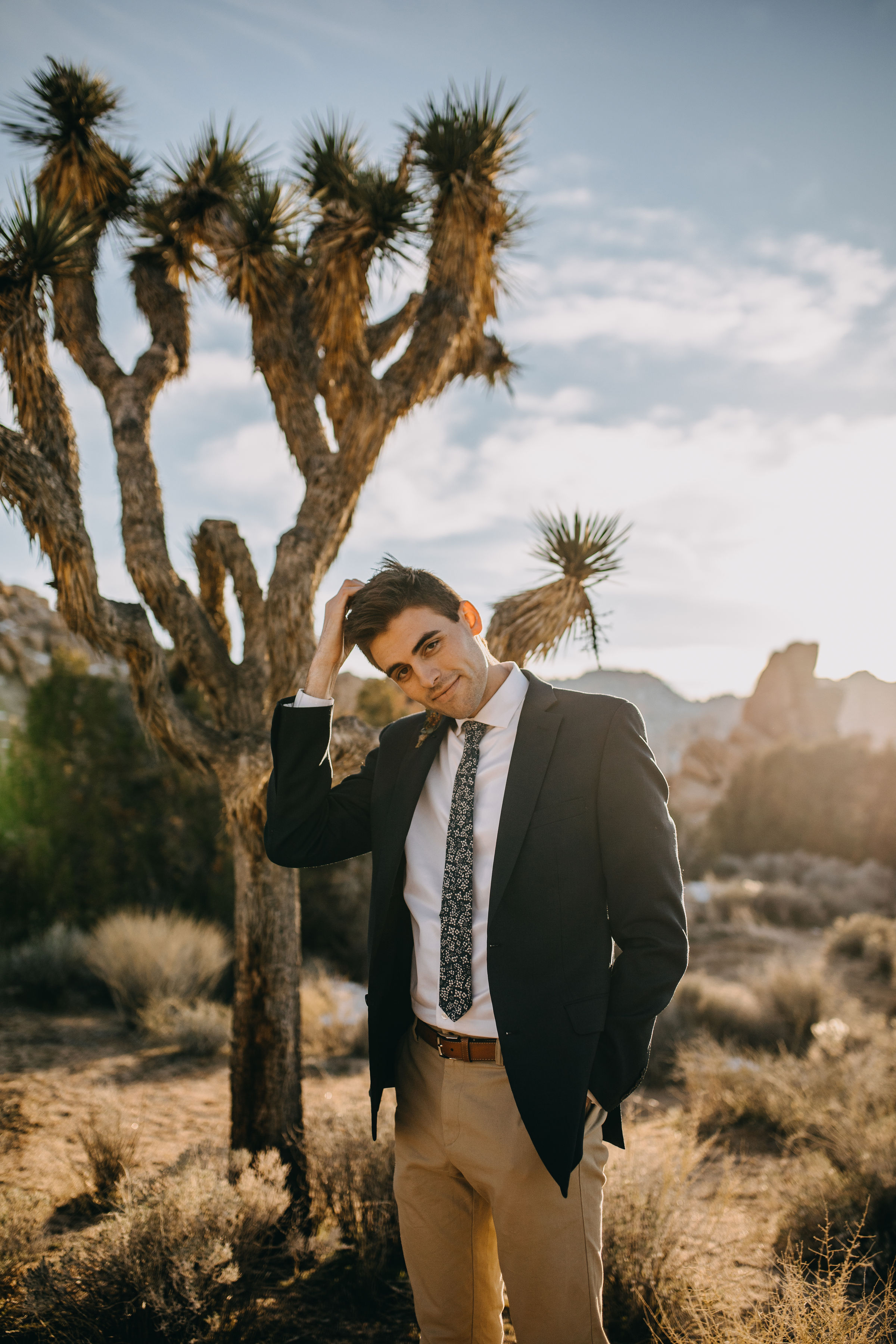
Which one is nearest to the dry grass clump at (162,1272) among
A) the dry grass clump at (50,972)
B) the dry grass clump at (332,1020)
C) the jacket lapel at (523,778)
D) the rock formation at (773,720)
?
the jacket lapel at (523,778)

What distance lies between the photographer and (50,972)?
8.50 m

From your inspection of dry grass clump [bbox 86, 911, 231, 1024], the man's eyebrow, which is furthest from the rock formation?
the man's eyebrow

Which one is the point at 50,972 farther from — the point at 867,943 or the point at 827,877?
the point at 827,877

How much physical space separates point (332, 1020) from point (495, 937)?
717 cm

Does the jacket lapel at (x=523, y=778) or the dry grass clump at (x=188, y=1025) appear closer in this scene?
the jacket lapel at (x=523, y=778)

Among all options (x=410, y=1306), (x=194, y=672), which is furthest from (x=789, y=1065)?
(x=194, y=672)

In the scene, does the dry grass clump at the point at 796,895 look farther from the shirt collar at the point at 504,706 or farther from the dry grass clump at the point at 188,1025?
the shirt collar at the point at 504,706

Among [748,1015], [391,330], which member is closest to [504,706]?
[391,330]

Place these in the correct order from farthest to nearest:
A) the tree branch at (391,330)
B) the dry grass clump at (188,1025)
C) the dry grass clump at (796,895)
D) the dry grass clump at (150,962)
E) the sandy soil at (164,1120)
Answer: the dry grass clump at (796,895) → the dry grass clump at (150,962) → the dry grass clump at (188,1025) → the tree branch at (391,330) → the sandy soil at (164,1120)

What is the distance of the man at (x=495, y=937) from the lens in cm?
180

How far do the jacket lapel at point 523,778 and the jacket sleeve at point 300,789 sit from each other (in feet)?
2.07

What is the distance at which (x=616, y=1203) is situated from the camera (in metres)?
3.47

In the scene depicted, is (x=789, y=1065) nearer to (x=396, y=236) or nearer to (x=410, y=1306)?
(x=410, y=1306)

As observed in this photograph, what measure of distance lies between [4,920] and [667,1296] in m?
9.30
